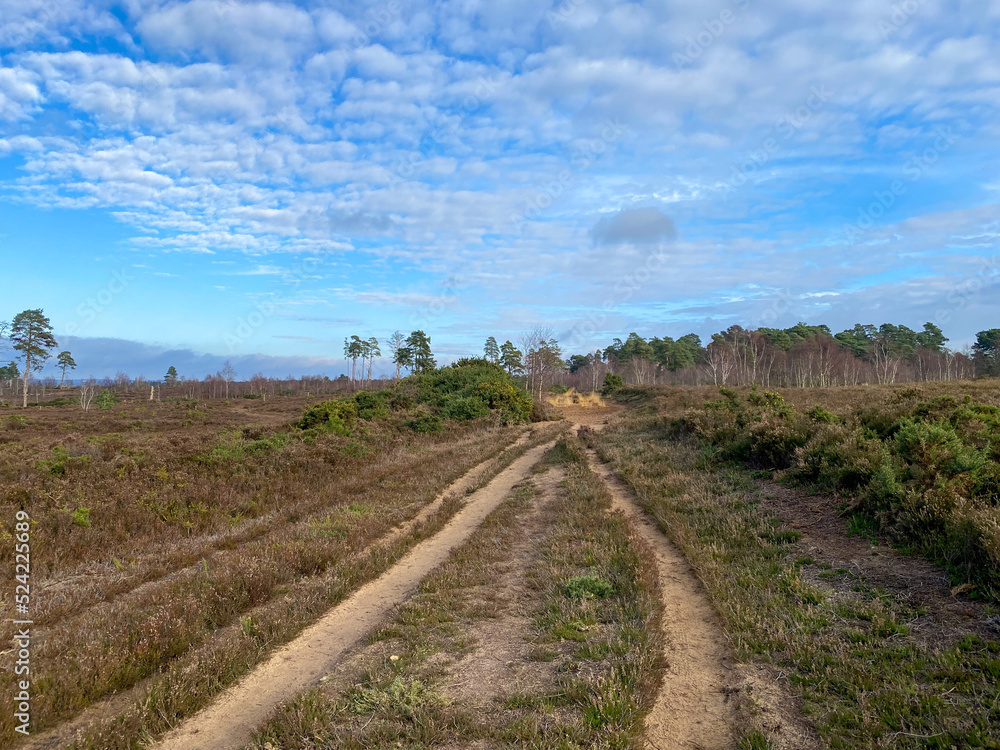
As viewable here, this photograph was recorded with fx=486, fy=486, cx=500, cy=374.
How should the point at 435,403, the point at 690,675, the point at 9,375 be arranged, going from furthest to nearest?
the point at 9,375 < the point at 435,403 < the point at 690,675

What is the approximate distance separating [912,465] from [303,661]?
32.7 ft

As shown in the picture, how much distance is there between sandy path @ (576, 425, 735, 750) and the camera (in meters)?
4.14

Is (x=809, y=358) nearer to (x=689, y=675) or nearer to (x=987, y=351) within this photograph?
(x=987, y=351)

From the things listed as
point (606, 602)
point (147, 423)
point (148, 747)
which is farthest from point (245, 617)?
point (147, 423)

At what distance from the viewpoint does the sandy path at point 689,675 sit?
414 centimetres

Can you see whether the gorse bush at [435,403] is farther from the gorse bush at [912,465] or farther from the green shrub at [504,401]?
the gorse bush at [912,465]

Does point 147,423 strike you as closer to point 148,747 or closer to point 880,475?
point 148,747

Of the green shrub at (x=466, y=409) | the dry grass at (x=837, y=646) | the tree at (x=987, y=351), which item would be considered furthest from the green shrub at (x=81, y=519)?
the tree at (x=987, y=351)

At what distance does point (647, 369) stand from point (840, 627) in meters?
79.9

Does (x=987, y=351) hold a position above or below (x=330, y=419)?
above

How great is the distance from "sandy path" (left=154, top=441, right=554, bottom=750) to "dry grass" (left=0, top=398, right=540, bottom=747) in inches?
7.7

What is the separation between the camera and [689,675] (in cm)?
497

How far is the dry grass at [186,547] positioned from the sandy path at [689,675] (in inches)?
174

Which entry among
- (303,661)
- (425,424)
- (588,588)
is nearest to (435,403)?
(425,424)
